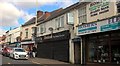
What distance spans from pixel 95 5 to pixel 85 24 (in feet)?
6.44

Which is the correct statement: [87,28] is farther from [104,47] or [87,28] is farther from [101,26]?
[104,47]

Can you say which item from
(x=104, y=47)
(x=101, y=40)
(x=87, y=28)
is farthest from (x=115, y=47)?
(x=87, y=28)

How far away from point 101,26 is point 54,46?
43.8 ft

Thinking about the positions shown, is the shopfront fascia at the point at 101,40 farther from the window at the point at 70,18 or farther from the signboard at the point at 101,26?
the window at the point at 70,18

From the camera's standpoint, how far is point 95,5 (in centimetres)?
2403

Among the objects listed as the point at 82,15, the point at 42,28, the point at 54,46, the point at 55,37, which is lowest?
the point at 54,46

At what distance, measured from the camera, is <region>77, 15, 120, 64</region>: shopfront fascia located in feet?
68.1

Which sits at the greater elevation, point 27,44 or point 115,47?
point 27,44

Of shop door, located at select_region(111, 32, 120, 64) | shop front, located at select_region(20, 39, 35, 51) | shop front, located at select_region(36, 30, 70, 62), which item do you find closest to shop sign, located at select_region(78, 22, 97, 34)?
shop door, located at select_region(111, 32, 120, 64)

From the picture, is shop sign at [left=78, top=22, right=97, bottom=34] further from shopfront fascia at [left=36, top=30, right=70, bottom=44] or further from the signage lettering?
shopfront fascia at [left=36, top=30, right=70, bottom=44]

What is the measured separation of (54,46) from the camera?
3450cm

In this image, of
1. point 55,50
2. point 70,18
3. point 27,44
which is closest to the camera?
point 70,18

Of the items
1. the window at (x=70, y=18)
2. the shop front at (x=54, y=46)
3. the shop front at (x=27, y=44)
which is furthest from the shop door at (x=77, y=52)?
the shop front at (x=27, y=44)

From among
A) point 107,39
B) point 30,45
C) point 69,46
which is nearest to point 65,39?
point 69,46
